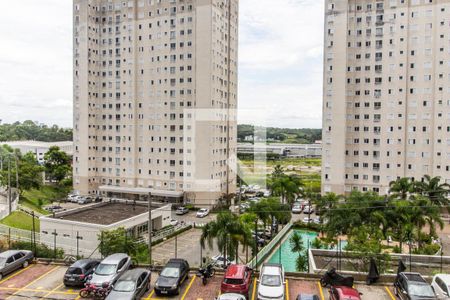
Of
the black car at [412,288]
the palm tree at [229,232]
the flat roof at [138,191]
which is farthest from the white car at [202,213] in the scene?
the black car at [412,288]

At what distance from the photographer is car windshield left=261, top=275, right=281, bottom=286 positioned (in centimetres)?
1085

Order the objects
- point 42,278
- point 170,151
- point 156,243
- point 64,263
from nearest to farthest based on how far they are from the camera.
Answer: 1. point 42,278
2. point 64,263
3. point 156,243
4. point 170,151

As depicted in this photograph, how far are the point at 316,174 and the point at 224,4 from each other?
2576cm

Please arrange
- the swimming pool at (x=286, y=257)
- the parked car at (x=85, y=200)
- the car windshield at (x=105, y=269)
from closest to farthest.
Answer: the car windshield at (x=105, y=269)
the swimming pool at (x=286, y=257)
the parked car at (x=85, y=200)

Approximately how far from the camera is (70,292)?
11.4 m

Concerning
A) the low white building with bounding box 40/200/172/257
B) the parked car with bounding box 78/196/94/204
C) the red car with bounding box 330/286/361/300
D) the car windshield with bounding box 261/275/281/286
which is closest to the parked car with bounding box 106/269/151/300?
the car windshield with bounding box 261/275/281/286

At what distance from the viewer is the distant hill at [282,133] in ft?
109

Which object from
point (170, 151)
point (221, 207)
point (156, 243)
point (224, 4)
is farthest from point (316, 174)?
point (156, 243)

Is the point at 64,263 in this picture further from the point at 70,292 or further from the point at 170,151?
the point at 170,151

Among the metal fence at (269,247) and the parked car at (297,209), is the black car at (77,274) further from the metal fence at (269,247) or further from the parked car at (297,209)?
the parked car at (297,209)

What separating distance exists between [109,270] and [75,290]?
1.22m

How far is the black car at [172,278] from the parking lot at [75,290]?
0.85 ft

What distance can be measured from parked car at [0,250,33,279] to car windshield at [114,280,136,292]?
16.0 feet

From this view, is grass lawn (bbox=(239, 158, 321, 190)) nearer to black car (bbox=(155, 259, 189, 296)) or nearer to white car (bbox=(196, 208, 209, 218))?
white car (bbox=(196, 208, 209, 218))
